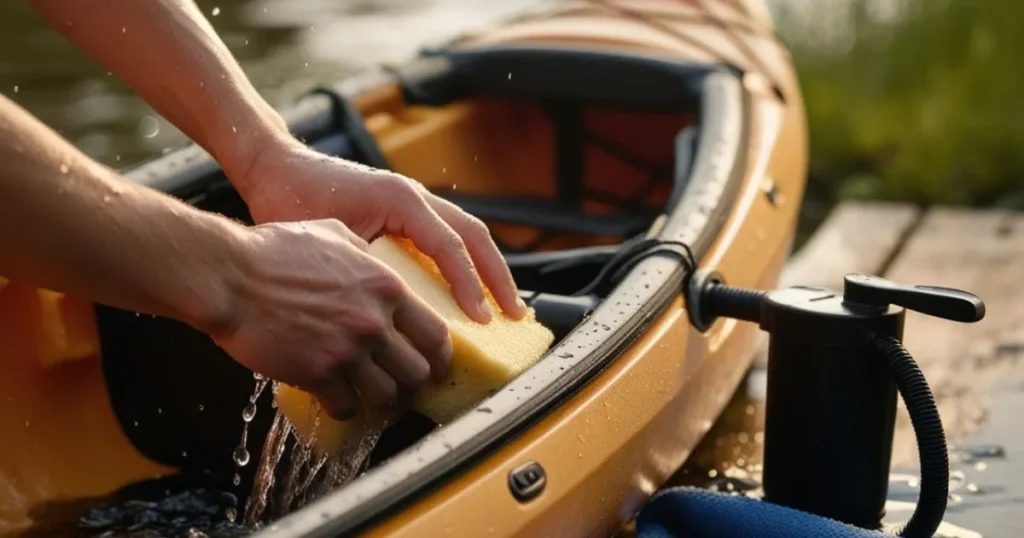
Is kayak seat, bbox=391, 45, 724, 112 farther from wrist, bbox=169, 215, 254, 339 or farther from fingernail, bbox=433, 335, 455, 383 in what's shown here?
wrist, bbox=169, 215, 254, 339

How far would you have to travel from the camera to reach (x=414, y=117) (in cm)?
292

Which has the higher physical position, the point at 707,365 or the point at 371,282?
the point at 371,282

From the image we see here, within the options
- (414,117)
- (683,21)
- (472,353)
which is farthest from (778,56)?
(472,353)

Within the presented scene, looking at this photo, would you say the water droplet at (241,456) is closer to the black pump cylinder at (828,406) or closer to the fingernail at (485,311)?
the fingernail at (485,311)

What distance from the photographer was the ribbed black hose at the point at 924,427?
5.48 ft

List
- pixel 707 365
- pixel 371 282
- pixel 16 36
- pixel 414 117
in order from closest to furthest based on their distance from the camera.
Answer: pixel 371 282 → pixel 707 365 → pixel 414 117 → pixel 16 36

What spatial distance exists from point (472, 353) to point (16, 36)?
17.8 feet

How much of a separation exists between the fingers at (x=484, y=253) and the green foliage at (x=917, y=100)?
267cm

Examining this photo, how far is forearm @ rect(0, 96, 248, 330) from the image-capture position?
1255 millimetres

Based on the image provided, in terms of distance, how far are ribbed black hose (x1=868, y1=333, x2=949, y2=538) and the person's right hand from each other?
606 mm

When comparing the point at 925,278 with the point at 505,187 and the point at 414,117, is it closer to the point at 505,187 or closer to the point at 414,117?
the point at 505,187

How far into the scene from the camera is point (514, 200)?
2.91m

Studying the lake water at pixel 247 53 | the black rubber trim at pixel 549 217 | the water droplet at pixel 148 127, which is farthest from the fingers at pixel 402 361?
the water droplet at pixel 148 127

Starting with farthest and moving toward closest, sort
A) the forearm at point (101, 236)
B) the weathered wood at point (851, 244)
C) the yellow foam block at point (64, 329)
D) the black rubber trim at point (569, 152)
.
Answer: the weathered wood at point (851, 244), the black rubber trim at point (569, 152), the yellow foam block at point (64, 329), the forearm at point (101, 236)
